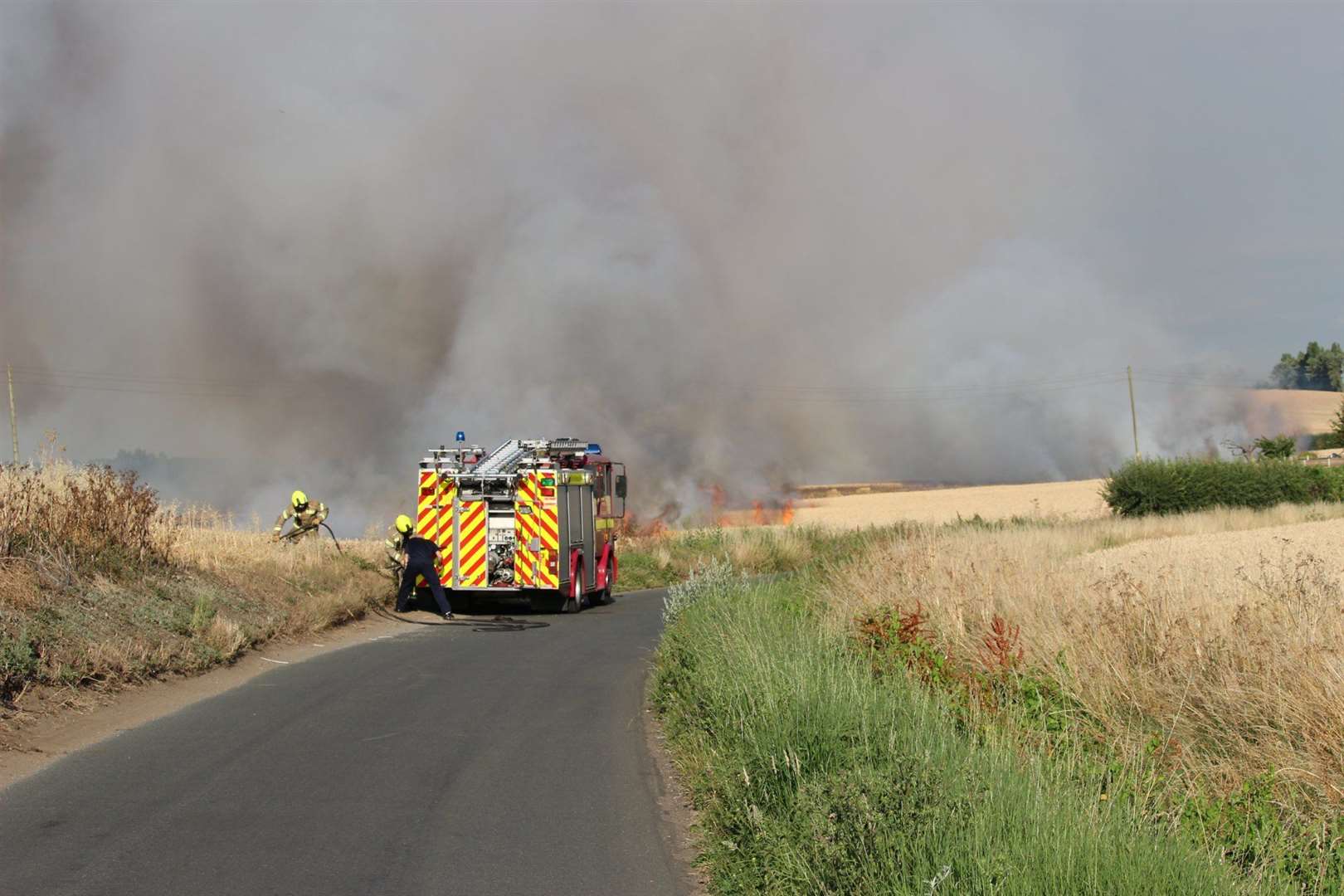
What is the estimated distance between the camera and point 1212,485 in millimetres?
39781

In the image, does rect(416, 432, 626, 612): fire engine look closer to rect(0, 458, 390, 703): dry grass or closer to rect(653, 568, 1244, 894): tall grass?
rect(0, 458, 390, 703): dry grass

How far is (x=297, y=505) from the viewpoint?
71.4 feet

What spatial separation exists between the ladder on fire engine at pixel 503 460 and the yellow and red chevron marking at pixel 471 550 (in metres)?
0.86

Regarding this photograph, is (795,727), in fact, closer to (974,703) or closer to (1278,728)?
(974,703)

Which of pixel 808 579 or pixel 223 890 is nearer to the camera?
pixel 223 890

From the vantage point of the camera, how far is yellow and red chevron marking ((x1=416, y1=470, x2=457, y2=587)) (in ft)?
66.7

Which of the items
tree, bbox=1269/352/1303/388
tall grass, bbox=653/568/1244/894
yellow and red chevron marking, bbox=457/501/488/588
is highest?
tree, bbox=1269/352/1303/388

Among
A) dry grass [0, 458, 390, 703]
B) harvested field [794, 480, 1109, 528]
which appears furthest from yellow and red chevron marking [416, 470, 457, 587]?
harvested field [794, 480, 1109, 528]

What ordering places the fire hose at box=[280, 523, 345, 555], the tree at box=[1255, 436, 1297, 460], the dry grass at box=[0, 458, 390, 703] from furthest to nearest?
the tree at box=[1255, 436, 1297, 460] < the fire hose at box=[280, 523, 345, 555] < the dry grass at box=[0, 458, 390, 703]

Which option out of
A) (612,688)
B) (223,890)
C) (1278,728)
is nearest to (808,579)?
(612,688)

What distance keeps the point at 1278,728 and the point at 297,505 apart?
18230mm

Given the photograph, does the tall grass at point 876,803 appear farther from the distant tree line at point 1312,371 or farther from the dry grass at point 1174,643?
the distant tree line at point 1312,371

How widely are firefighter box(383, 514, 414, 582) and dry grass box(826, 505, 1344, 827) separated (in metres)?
8.39

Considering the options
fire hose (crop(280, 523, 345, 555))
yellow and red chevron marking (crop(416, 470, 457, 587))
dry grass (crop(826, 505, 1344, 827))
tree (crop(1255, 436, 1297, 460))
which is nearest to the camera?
dry grass (crop(826, 505, 1344, 827))
